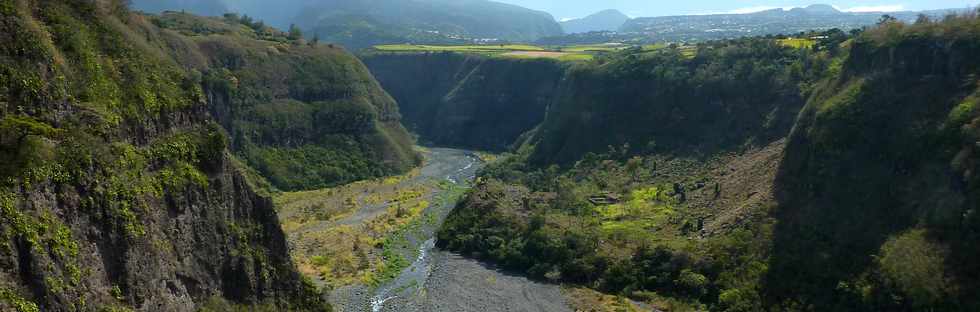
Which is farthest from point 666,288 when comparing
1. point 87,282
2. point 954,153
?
point 87,282

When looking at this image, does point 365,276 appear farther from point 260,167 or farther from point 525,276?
point 260,167

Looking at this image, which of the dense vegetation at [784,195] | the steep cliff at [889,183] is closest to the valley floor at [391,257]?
the dense vegetation at [784,195]

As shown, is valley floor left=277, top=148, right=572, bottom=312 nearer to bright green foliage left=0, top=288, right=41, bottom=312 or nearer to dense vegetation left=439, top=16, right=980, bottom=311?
dense vegetation left=439, top=16, right=980, bottom=311

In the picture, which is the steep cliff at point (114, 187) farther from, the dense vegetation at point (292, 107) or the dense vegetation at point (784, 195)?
the dense vegetation at point (292, 107)

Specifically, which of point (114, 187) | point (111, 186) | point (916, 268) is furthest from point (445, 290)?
point (916, 268)

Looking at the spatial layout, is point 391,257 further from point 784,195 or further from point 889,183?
point 889,183

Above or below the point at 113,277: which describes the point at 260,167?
below

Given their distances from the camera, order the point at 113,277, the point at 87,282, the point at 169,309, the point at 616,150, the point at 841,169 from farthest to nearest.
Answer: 1. the point at 616,150
2. the point at 841,169
3. the point at 169,309
4. the point at 113,277
5. the point at 87,282
